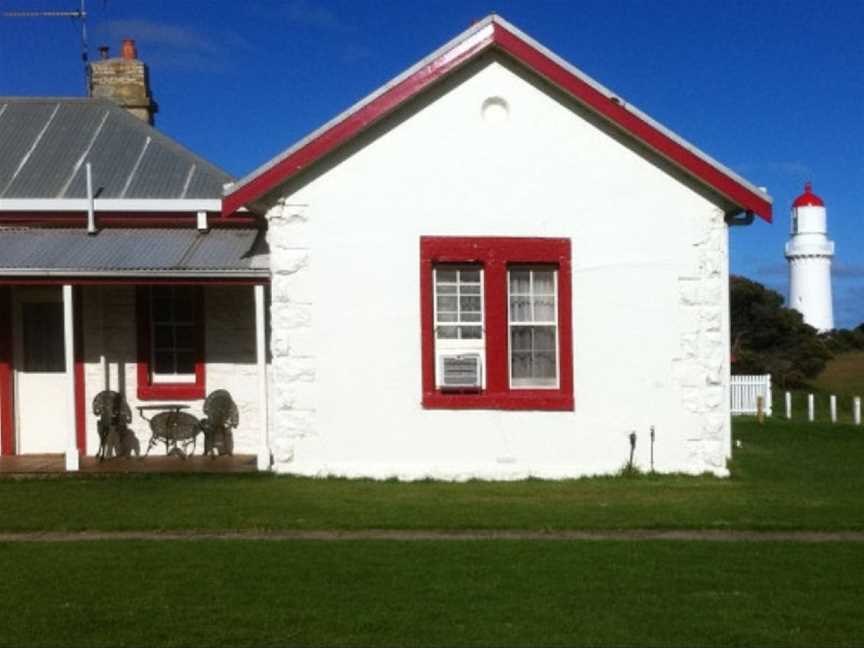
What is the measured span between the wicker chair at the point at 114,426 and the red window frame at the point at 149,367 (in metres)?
0.32

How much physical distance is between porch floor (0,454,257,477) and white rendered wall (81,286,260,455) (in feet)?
1.84

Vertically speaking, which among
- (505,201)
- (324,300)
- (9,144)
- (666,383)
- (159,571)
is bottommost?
(159,571)

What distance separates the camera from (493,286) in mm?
12438

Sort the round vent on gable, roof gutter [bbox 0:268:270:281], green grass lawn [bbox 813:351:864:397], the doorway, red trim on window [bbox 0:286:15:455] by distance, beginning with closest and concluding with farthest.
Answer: the round vent on gable, roof gutter [bbox 0:268:270:281], red trim on window [bbox 0:286:15:455], the doorway, green grass lawn [bbox 813:351:864:397]

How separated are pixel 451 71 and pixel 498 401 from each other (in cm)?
380

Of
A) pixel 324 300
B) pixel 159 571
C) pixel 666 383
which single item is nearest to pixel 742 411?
pixel 666 383

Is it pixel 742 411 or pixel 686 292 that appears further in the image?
pixel 742 411

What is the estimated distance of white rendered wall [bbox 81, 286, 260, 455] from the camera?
14.2 m

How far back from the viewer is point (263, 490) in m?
11.4

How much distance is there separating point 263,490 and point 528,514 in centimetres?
304

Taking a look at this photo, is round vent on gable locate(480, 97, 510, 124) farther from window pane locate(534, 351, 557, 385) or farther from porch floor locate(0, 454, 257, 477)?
porch floor locate(0, 454, 257, 477)

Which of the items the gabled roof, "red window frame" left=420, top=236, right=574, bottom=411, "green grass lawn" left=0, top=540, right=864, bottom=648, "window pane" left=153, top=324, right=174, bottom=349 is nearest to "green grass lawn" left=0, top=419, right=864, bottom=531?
"green grass lawn" left=0, top=540, right=864, bottom=648

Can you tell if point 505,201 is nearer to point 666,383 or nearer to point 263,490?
point 666,383

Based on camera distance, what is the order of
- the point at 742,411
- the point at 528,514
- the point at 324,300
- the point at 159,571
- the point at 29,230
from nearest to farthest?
the point at 159,571, the point at 528,514, the point at 324,300, the point at 29,230, the point at 742,411
